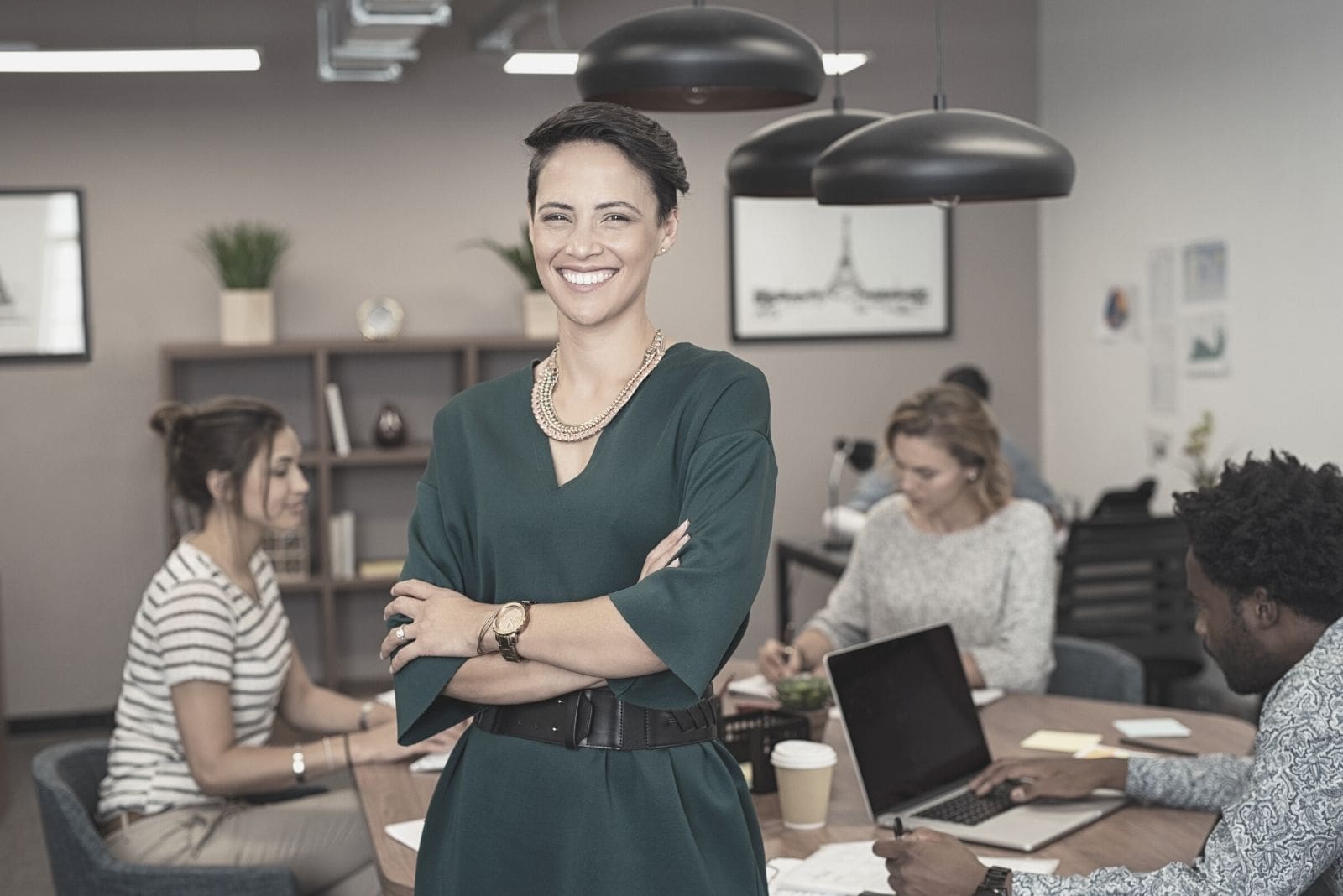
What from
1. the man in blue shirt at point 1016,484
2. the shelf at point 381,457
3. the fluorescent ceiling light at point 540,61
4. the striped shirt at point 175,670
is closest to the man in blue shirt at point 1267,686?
the striped shirt at point 175,670

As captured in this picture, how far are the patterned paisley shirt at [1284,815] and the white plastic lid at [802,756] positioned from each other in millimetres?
457

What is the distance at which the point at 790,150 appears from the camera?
2920 millimetres

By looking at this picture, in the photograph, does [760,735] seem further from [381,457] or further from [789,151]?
[381,457]

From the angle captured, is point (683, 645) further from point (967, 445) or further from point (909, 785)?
point (967, 445)

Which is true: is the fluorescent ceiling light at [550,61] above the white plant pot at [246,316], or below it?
above

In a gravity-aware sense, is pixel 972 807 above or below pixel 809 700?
below

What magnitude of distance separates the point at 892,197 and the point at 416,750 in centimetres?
136

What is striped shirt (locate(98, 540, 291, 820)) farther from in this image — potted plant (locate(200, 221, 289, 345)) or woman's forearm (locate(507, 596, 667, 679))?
potted plant (locate(200, 221, 289, 345))

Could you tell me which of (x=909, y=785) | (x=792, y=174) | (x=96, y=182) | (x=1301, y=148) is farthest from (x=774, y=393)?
(x=909, y=785)

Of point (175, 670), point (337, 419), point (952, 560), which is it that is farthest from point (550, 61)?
point (175, 670)

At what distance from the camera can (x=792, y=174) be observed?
2.93m

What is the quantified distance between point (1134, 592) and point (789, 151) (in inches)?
94.2

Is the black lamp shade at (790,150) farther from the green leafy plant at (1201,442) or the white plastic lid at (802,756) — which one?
the green leafy plant at (1201,442)

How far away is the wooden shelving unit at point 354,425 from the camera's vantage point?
6.27m
